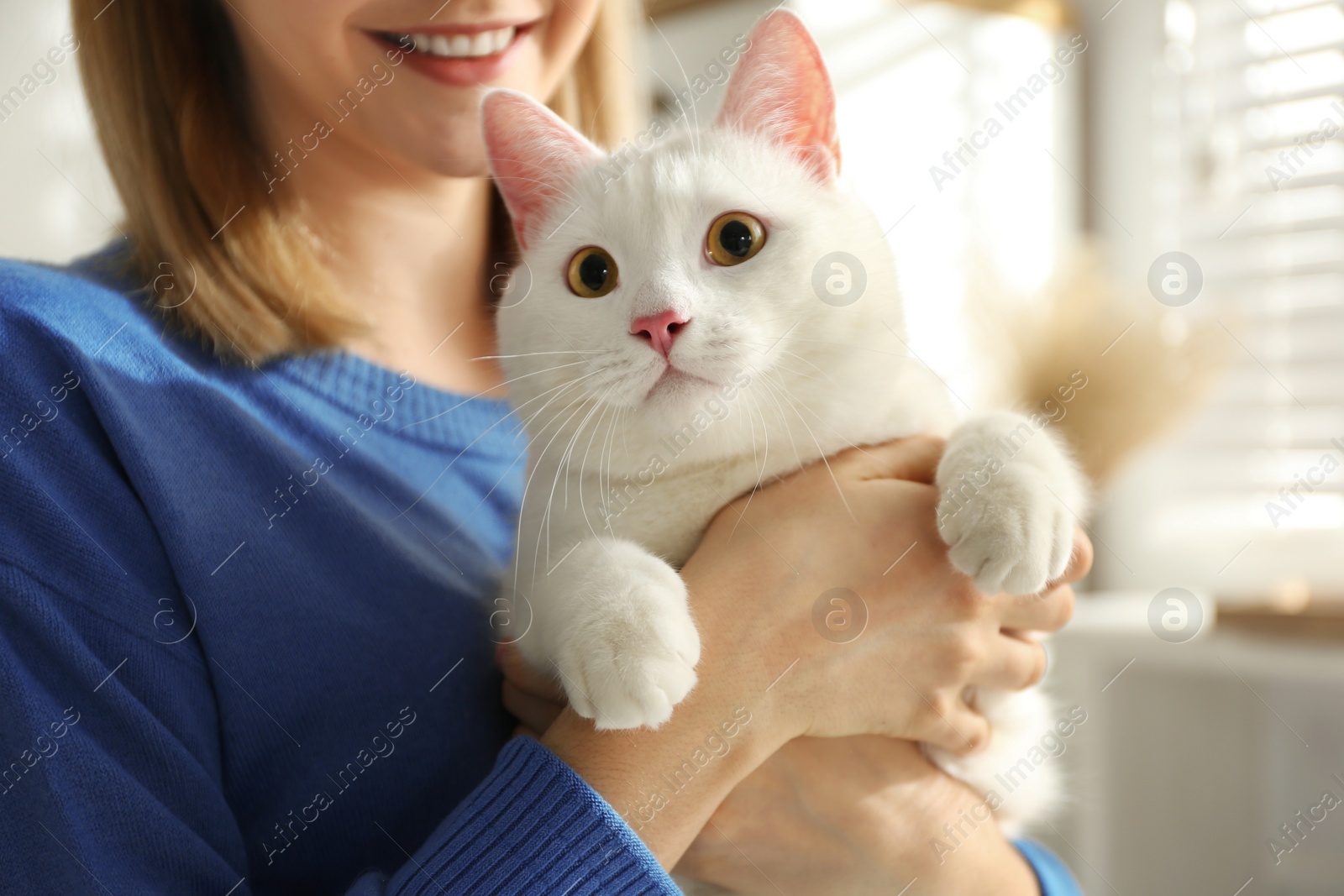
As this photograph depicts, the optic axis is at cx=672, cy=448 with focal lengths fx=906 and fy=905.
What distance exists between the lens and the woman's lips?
112 cm

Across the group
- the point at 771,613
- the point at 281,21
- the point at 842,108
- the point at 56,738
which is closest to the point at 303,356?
the point at 281,21

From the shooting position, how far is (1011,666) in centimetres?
100

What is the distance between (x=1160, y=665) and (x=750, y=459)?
5.90ft

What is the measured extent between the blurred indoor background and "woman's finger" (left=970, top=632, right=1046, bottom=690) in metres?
0.81

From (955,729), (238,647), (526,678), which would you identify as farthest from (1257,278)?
(238,647)

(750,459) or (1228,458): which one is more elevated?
A: (750,459)

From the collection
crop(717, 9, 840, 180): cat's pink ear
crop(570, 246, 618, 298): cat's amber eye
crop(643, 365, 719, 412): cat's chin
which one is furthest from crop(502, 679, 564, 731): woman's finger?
crop(717, 9, 840, 180): cat's pink ear

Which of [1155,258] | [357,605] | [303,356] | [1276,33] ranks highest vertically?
[303,356]

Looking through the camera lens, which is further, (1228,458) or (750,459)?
(1228,458)

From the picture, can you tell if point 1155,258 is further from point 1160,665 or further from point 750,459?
point 750,459

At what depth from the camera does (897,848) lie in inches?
37.9

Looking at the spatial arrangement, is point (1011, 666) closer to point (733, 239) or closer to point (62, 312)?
point (733, 239)

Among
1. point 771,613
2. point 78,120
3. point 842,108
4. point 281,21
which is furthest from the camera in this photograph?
point 842,108

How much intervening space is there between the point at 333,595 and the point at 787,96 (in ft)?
2.46
